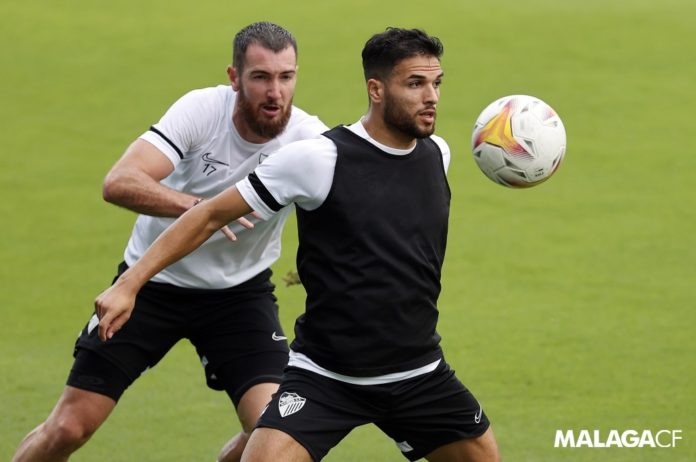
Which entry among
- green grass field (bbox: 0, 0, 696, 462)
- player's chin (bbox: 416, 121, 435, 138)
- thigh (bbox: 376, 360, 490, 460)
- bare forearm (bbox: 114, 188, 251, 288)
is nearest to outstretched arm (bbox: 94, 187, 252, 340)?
bare forearm (bbox: 114, 188, 251, 288)

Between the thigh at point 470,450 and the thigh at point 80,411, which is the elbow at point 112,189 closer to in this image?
the thigh at point 80,411

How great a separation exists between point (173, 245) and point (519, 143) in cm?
197

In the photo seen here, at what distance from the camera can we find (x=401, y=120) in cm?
560

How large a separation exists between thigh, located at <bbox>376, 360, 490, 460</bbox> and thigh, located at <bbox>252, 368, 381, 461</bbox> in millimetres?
138

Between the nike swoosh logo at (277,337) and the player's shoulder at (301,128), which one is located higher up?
the player's shoulder at (301,128)

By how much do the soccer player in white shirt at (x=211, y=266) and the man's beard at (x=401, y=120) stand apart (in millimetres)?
1061

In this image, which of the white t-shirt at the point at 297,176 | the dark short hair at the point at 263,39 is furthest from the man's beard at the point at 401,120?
the dark short hair at the point at 263,39

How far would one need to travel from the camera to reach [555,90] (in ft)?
53.6

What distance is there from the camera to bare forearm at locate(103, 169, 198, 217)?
6191 millimetres

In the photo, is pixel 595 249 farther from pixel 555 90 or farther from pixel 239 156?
pixel 239 156

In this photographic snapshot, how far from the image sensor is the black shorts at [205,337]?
6766 mm

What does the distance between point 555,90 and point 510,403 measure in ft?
25.7

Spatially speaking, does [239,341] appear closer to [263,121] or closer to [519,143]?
[263,121]

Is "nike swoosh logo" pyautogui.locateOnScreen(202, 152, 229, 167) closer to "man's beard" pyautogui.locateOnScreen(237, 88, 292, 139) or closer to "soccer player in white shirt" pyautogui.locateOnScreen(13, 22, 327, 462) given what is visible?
"soccer player in white shirt" pyautogui.locateOnScreen(13, 22, 327, 462)
